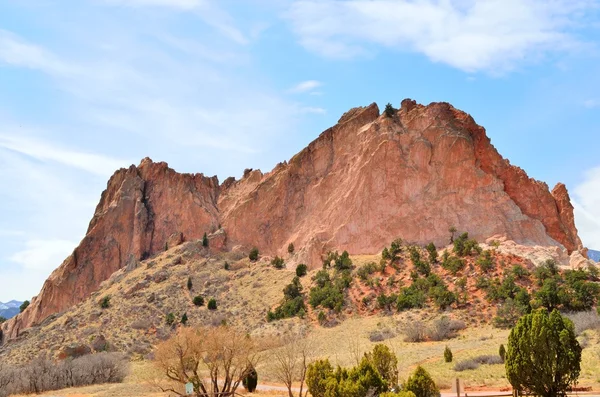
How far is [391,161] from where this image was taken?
6419 centimetres

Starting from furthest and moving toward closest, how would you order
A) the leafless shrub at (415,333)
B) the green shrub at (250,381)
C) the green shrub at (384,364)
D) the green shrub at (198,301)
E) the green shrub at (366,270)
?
the green shrub at (198,301), the green shrub at (366,270), the leafless shrub at (415,333), the green shrub at (250,381), the green shrub at (384,364)

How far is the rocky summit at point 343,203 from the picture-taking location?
60094mm

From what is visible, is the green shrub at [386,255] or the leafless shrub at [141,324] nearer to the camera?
the leafless shrub at [141,324]

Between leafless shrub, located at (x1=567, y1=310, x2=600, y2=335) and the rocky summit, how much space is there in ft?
55.4

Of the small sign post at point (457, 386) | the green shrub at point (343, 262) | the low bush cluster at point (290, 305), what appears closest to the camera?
the small sign post at point (457, 386)

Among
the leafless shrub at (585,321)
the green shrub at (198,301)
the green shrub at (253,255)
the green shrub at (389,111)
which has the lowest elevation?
the leafless shrub at (585,321)

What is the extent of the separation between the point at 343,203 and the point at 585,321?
3333 cm

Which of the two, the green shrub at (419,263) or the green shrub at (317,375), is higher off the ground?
the green shrub at (419,263)

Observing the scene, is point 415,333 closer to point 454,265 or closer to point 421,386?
point 454,265

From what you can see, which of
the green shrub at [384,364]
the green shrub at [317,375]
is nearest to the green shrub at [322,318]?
the green shrub at [384,364]

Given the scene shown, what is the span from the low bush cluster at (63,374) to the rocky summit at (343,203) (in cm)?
2833

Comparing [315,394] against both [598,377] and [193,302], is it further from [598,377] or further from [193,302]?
[193,302]

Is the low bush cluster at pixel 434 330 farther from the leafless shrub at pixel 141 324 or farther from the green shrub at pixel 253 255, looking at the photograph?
the green shrub at pixel 253 255

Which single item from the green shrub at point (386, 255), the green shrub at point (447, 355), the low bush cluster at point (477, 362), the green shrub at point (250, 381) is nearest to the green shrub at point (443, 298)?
the green shrub at point (386, 255)
